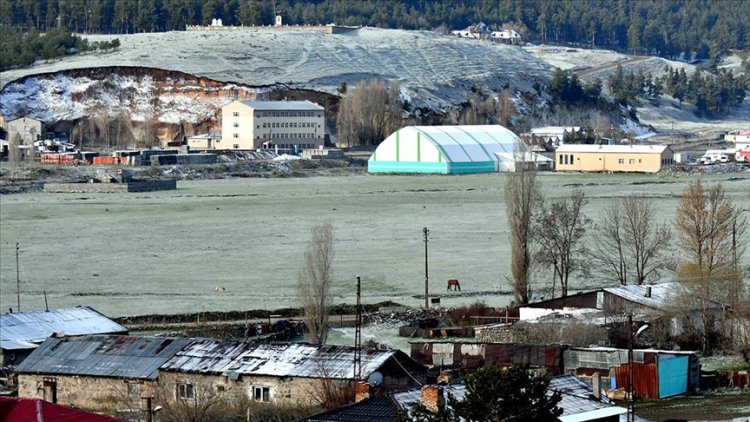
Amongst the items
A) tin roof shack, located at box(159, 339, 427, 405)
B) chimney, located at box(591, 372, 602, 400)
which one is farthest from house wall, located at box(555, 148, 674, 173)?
chimney, located at box(591, 372, 602, 400)

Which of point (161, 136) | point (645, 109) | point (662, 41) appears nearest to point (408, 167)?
point (161, 136)

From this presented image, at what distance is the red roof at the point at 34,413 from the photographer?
31.7ft

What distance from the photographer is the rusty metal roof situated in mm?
19297

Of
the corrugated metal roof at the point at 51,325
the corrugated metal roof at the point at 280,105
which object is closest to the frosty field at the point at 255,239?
the corrugated metal roof at the point at 51,325

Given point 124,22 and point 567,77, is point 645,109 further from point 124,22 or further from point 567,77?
point 124,22

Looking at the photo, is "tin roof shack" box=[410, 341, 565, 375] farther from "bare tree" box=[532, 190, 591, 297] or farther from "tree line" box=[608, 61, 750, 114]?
"tree line" box=[608, 61, 750, 114]

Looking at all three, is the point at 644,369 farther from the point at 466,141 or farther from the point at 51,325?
the point at 466,141

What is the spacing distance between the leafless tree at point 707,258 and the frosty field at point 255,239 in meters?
3.56

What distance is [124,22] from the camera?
12675cm

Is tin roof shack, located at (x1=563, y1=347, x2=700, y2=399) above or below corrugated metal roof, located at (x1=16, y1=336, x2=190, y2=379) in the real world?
below

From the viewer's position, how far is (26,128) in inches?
3174

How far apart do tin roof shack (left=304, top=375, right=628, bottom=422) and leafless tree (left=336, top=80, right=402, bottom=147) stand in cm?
6701

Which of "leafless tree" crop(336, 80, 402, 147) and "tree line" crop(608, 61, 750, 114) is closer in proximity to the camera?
"leafless tree" crop(336, 80, 402, 147)

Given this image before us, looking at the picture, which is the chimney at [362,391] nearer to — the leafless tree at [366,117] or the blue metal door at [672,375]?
the blue metal door at [672,375]
